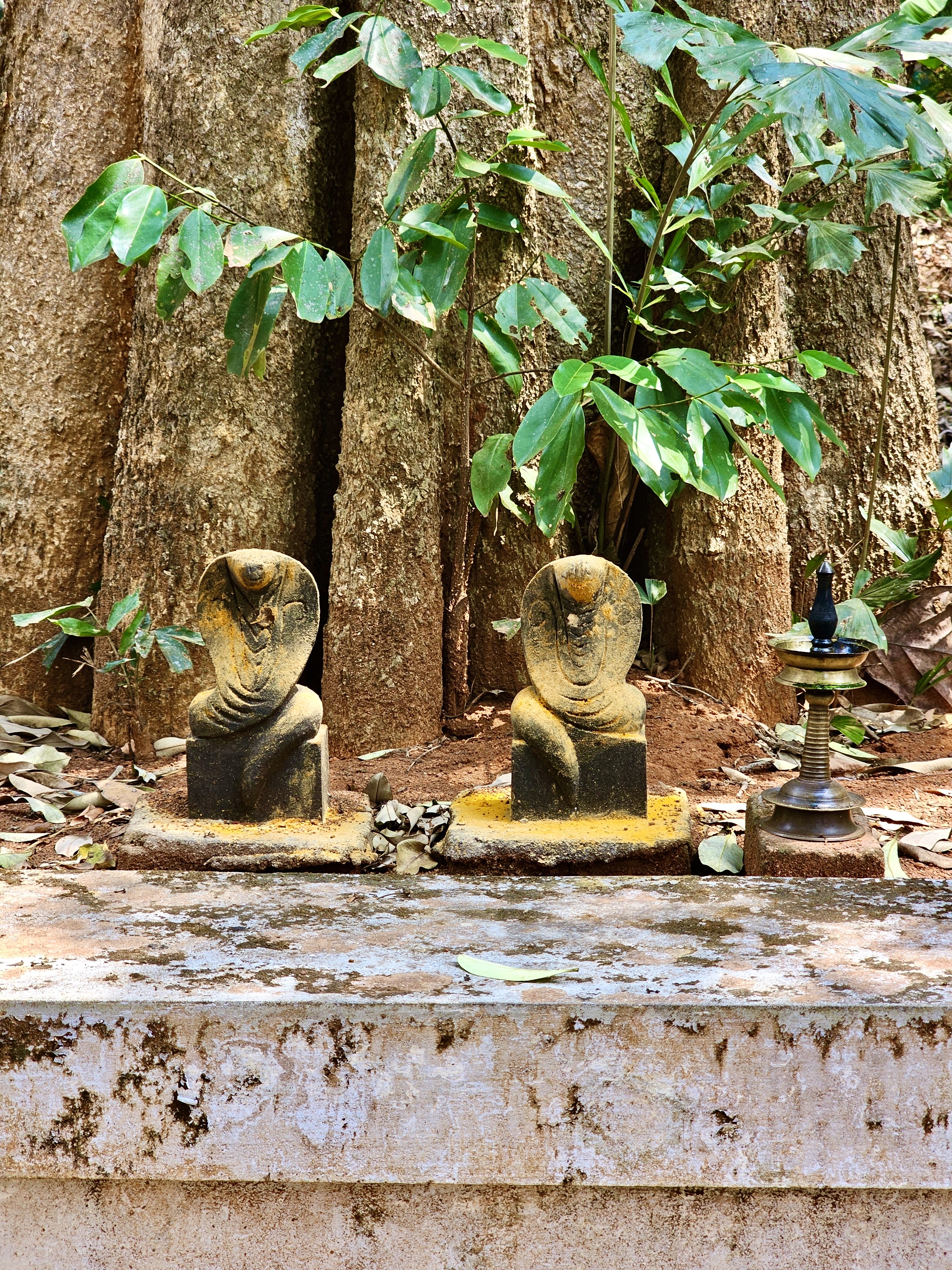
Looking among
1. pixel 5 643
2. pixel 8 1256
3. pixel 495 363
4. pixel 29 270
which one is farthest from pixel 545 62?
pixel 8 1256

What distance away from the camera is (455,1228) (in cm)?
191

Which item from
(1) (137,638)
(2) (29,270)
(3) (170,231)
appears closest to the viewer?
(1) (137,638)

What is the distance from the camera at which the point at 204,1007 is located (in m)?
1.83

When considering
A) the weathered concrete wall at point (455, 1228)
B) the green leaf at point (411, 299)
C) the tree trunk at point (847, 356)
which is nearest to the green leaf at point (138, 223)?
the green leaf at point (411, 299)

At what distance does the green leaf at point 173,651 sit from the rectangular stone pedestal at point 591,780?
3.27 ft

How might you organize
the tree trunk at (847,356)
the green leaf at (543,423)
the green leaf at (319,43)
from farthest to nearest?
the tree trunk at (847,356) → the green leaf at (319,43) → the green leaf at (543,423)

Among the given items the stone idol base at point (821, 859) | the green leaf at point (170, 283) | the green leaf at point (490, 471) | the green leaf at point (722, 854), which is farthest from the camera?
the green leaf at point (490, 471)

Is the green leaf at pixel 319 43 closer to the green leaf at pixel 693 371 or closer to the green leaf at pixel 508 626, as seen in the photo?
the green leaf at pixel 693 371

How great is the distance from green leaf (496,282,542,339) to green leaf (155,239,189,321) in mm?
828

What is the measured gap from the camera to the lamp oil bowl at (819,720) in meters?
2.61

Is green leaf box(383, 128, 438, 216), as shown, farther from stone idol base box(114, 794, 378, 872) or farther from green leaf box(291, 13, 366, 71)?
stone idol base box(114, 794, 378, 872)

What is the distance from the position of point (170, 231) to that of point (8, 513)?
3.58 ft

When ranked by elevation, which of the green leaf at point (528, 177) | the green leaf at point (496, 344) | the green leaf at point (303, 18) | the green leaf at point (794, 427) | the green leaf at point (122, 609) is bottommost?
the green leaf at point (122, 609)

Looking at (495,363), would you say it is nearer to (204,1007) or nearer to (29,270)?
(29,270)
